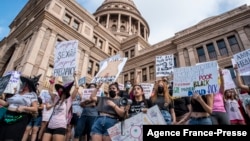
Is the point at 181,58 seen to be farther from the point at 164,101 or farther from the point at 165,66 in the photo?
the point at 164,101

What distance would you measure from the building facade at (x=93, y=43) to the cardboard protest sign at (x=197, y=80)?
13789mm

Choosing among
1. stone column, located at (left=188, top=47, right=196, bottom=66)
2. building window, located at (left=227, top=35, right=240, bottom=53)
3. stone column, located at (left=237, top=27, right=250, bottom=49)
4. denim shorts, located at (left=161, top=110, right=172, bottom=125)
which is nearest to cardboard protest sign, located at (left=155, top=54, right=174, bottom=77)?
denim shorts, located at (left=161, top=110, right=172, bottom=125)

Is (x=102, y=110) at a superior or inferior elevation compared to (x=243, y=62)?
inferior

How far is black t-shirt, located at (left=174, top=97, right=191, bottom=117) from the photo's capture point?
4.95 metres

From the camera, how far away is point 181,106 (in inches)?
199

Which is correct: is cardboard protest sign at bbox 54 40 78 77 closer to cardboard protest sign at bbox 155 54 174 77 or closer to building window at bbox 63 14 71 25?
cardboard protest sign at bbox 155 54 174 77

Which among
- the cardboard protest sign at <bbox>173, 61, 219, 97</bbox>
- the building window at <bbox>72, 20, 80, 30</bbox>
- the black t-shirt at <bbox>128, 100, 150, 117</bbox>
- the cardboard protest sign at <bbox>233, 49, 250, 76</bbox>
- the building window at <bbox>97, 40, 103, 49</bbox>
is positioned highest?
the building window at <bbox>72, 20, 80, 30</bbox>

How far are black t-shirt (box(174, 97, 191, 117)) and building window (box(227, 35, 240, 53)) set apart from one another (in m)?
14.9

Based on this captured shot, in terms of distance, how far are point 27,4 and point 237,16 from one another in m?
27.7

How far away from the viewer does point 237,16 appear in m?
17.6

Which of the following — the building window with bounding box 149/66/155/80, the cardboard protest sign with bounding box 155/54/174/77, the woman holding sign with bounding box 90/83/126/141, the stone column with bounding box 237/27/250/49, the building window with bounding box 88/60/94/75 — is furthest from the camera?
the building window with bounding box 88/60/94/75

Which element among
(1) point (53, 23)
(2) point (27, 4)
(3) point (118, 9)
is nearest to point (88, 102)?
(1) point (53, 23)

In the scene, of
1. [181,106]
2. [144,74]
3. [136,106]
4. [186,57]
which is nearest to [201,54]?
[186,57]

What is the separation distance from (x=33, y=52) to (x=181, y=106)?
1621cm
